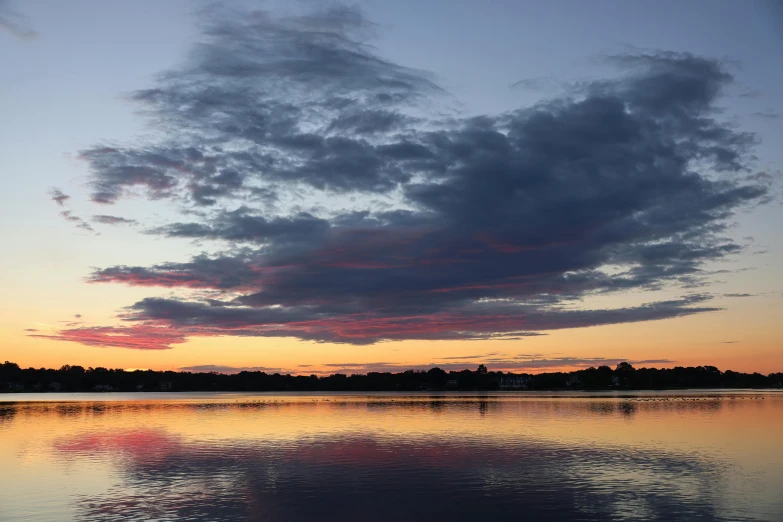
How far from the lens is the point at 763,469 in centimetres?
5241

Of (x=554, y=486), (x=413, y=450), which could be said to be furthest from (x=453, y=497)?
(x=413, y=450)

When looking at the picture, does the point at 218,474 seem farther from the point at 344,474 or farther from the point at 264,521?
the point at 264,521

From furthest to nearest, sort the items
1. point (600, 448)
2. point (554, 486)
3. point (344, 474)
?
point (600, 448), point (344, 474), point (554, 486)

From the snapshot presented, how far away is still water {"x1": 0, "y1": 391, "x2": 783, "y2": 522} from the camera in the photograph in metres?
37.9

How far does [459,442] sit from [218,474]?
102ft

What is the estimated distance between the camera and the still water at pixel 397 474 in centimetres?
3788

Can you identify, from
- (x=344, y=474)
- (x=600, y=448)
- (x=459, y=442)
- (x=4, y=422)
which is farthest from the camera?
(x=4, y=422)

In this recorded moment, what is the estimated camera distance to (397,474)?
50875mm

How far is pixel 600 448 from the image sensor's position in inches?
2630

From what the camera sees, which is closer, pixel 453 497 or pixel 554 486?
pixel 453 497

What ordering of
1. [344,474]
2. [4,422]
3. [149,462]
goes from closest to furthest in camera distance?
[344,474]
[149,462]
[4,422]

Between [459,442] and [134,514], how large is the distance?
43835mm

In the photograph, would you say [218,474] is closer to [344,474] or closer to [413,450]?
[344,474]

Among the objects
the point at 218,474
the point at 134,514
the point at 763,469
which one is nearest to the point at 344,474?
the point at 218,474
